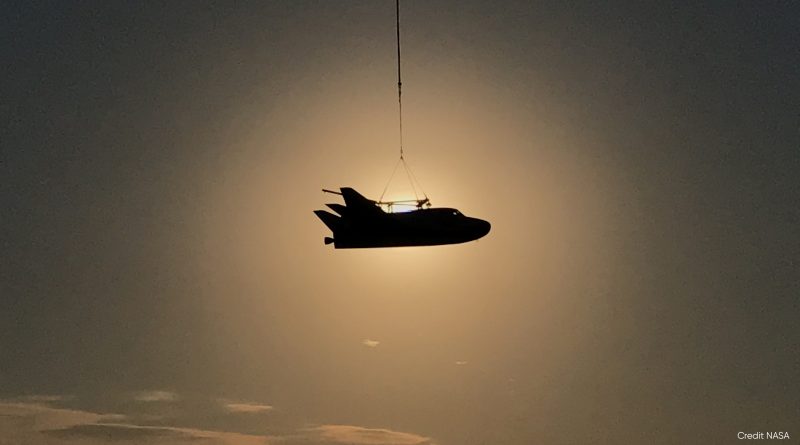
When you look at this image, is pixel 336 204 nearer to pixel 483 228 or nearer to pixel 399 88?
pixel 483 228

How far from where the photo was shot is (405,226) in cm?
8188

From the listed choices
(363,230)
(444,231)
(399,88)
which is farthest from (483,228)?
(399,88)

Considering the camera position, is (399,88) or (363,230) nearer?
(363,230)

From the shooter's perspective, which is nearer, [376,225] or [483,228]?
[376,225]

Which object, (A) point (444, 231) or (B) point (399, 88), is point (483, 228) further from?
(B) point (399, 88)

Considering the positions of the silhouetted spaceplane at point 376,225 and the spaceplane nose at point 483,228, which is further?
the spaceplane nose at point 483,228

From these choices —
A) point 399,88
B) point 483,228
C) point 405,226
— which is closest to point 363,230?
point 405,226

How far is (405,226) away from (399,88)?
1858 centimetres

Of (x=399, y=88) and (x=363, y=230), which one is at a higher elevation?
(x=399, y=88)

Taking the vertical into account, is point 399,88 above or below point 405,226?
above

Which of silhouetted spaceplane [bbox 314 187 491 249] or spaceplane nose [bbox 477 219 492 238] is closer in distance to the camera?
silhouetted spaceplane [bbox 314 187 491 249]

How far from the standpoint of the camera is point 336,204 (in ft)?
273

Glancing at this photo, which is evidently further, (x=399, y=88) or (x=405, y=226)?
(x=399, y=88)

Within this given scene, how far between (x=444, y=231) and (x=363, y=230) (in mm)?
6070
